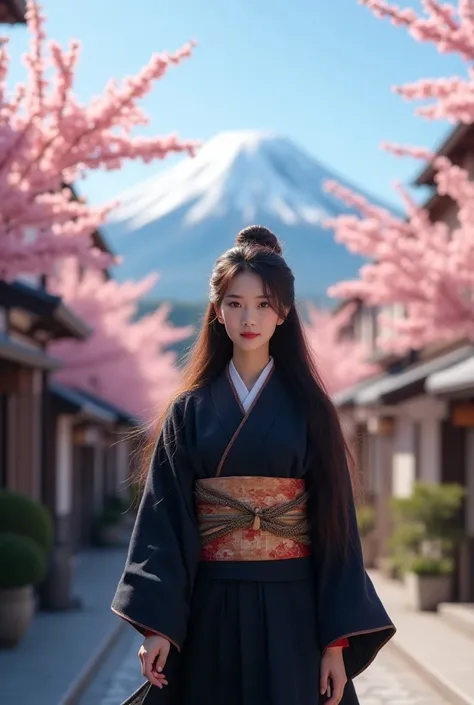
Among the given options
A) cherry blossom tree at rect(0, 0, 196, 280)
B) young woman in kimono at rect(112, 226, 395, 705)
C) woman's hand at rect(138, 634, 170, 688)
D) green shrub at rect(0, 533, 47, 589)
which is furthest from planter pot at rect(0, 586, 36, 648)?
woman's hand at rect(138, 634, 170, 688)

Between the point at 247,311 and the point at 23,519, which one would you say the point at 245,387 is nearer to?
the point at 247,311

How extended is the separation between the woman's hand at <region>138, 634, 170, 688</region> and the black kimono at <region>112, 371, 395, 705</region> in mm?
45

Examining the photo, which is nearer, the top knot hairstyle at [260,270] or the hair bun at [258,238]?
the top knot hairstyle at [260,270]

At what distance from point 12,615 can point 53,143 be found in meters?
4.51

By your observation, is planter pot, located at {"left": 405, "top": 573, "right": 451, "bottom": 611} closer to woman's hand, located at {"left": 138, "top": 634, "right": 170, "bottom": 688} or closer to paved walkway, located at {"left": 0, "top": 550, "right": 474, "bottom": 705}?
paved walkway, located at {"left": 0, "top": 550, "right": 474, "bottom": 705}

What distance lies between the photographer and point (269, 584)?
440cm

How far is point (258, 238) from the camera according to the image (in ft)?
15.4

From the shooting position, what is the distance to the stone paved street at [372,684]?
9.49m

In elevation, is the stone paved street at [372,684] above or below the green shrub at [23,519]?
below

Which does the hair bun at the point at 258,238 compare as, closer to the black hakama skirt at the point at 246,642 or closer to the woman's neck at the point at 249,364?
the woman's neck at the point at 249,364

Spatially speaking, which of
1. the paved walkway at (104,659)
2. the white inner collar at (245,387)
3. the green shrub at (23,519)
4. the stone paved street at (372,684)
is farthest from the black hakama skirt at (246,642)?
the green shrub at (23,519)

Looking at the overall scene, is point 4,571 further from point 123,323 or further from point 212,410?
point 123,323

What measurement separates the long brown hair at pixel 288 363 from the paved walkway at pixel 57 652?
4.68 metres

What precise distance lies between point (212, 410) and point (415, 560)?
12.6 m
